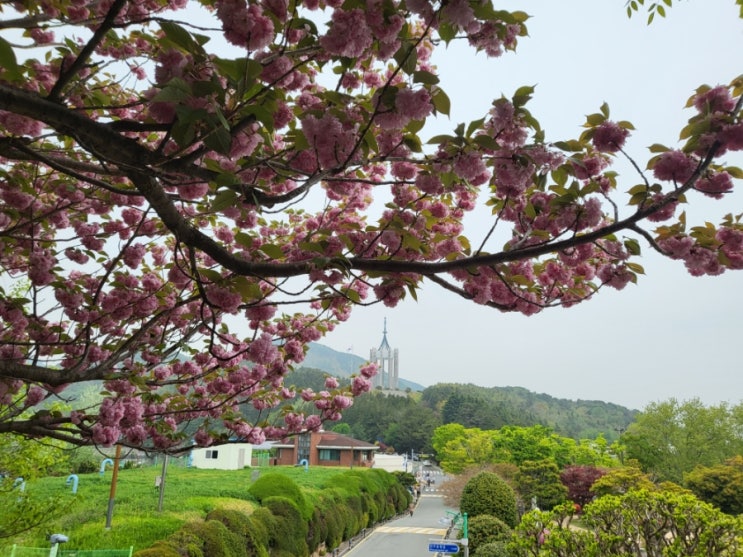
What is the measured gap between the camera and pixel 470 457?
1382 inches

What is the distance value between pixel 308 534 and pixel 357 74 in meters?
11.8

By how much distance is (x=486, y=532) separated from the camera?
12.1 meters

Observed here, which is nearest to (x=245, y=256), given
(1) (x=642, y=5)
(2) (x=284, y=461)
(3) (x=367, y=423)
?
(1) (x=642, y=5)

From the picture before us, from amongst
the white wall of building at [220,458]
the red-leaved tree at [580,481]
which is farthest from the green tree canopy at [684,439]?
the white wall of building at [220,458]

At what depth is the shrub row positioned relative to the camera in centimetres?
728

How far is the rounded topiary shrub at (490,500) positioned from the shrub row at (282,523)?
386 centimetres

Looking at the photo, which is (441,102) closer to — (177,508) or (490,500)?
(177,508)

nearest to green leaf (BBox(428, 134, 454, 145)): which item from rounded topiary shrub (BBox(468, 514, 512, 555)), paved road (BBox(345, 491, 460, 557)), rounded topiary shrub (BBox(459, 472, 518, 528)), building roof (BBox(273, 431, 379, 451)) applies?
paved road (BBox(345, 491, 460, 557))

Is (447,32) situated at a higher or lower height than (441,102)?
higher

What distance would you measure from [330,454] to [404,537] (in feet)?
73.3

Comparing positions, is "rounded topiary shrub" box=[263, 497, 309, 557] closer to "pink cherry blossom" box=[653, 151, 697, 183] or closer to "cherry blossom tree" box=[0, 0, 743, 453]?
"cherry blossom tree" box=[0, 0, 743, 453]

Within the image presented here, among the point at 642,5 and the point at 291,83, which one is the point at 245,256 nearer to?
the point at 291,83

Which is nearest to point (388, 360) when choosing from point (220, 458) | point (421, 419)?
point (421, 419)

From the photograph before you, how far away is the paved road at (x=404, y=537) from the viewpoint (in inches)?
621
